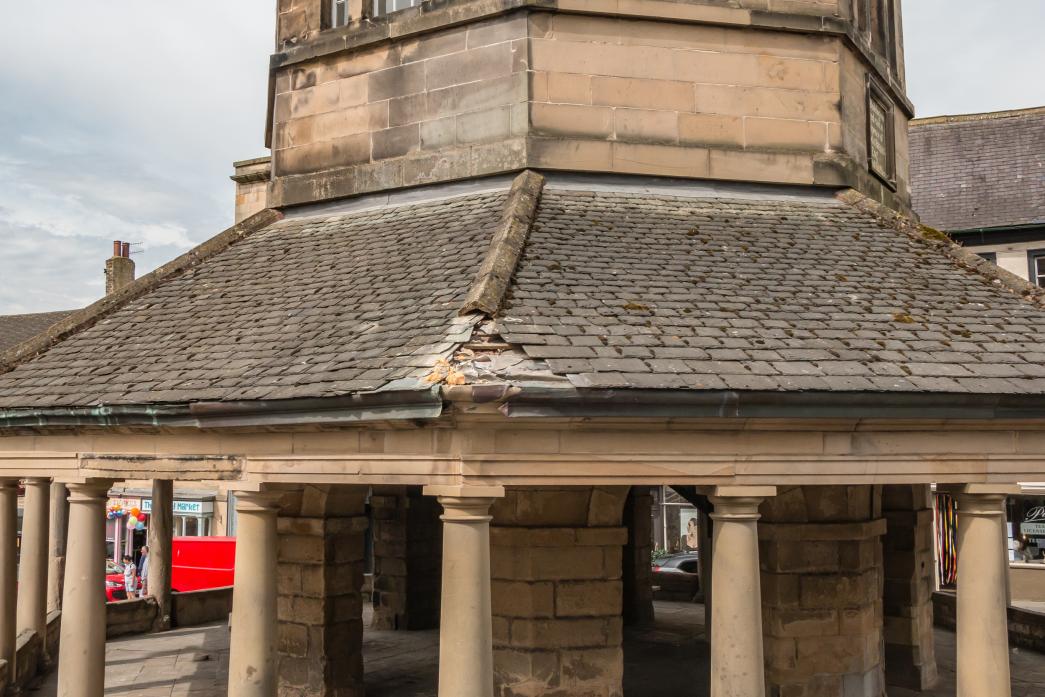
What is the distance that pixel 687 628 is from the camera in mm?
14789

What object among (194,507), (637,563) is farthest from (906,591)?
(194,507)

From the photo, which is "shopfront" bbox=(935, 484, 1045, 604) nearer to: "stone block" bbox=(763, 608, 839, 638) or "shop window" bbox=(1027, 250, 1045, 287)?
"shop window" bbox=(1027, 250, 1045, 287)

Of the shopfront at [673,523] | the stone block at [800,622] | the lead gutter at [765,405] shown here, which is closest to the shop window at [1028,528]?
the shopfront at [673,523]

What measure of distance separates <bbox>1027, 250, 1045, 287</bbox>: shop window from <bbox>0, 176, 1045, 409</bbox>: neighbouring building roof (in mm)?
13666

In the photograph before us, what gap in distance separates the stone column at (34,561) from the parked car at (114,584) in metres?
4.60

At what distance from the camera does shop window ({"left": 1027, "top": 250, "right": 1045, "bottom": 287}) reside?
69.8ft

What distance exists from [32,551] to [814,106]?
10.2 m

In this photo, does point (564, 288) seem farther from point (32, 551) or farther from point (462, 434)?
point (32, 551)

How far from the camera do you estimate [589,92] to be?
9648mm

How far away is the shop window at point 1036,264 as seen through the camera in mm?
21266

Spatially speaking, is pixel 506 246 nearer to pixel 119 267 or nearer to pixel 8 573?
pixel 8 573

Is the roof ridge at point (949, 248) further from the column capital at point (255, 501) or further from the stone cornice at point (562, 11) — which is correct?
the column capital at point (255, 501)

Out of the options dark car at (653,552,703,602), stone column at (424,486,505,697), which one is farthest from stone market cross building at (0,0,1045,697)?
dark car at (653,552,703,602)

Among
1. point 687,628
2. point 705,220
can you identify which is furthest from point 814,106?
point 687,628
